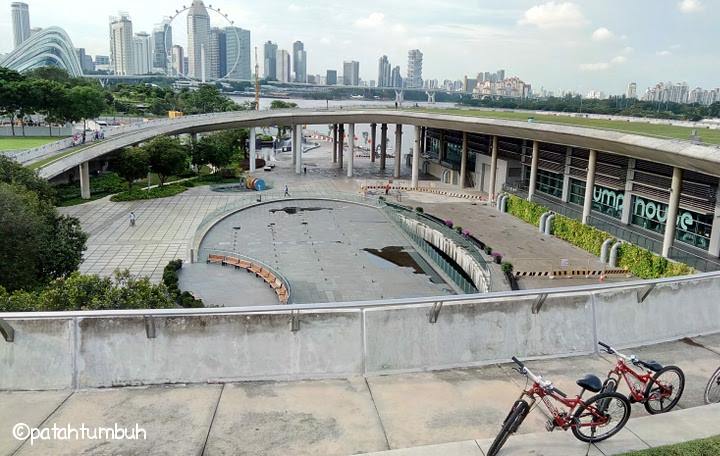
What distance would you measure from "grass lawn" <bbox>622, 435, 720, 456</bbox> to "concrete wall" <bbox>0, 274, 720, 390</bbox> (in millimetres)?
2334

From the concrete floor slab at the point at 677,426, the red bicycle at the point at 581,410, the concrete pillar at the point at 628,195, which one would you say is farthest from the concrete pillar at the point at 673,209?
the red bicycle at the point at 581,410

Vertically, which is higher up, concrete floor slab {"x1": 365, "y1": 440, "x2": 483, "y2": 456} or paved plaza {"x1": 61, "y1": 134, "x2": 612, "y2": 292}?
concrete floor slab {"x1": 365, "y1": 440, "x2": 483, "y2": 456}

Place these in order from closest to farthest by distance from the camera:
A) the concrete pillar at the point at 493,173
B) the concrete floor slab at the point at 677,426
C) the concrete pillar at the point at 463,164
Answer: the concrete floor slab at the point at 677,426, the concrete pillar at the point at 493,173, the concrete pillar at the point at 463,164

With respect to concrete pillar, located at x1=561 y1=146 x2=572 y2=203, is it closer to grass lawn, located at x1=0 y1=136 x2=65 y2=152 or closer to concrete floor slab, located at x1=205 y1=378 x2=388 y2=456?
concrete floor slab, located at x1=205 y1=378 x2=388 y2=456

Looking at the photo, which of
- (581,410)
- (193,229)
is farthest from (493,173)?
(581,410)

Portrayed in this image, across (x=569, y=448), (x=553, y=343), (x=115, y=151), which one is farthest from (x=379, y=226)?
(x=569, y=448)

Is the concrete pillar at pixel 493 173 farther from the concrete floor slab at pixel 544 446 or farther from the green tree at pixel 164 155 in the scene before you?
the concrete floor slab at pixel 544 446

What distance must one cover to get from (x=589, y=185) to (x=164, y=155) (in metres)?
32.4

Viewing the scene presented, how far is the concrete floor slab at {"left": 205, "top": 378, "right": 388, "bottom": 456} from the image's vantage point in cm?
585

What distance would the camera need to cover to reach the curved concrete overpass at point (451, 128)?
2550 cm

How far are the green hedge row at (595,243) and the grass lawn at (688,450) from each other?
2228cm

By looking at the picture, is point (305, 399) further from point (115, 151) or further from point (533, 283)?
point (115, 151)

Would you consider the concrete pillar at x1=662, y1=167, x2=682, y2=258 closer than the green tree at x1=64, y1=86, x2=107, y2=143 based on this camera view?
Yes

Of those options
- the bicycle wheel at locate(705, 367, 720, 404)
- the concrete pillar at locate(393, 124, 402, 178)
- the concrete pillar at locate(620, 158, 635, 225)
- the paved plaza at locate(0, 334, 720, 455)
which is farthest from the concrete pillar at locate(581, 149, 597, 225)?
the paved plaza at locate(0, 334, 720, 455)
